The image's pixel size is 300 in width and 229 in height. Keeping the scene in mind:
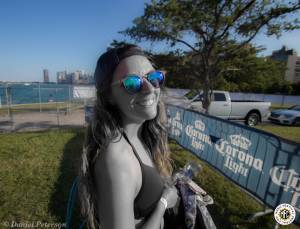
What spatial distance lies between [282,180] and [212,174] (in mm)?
2186

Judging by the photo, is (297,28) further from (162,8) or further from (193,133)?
(193,133)

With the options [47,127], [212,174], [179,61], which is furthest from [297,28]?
[47,127]

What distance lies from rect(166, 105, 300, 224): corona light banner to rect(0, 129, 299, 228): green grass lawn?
1.26ft

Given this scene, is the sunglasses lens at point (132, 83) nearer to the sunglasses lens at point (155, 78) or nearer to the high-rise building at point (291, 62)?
the sunglasses lens at point (155, 78)

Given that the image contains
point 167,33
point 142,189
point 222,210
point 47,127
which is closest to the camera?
point 142,189

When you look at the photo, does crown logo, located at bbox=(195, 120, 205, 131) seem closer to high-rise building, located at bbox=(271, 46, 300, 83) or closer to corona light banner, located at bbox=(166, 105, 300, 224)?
corona light banner, located at bbox=(166, 105, 300, 224)

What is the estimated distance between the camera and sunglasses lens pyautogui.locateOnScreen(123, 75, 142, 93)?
115 centimetres

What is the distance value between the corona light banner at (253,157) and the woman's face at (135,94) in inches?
97.0

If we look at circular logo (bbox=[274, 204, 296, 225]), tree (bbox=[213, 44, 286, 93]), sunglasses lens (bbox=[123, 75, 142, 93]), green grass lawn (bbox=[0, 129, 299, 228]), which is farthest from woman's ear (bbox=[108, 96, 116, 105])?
tree (bbox=[213, 44, 286, 93])

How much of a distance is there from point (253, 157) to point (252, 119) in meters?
9.69

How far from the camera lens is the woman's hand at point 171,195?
1.35 metres

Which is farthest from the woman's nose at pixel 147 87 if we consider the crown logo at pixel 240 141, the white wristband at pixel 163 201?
the crown logo at pixel 240 141

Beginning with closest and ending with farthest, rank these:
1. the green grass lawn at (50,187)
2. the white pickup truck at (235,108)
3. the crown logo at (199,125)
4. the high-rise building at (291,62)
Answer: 1. the green grass lawn at (50,187)
2. the crown logo at (199,125)
3. the white pickup truck at (235,108)
4. the high-rise building at (291,62)

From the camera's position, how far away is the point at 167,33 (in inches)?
340
